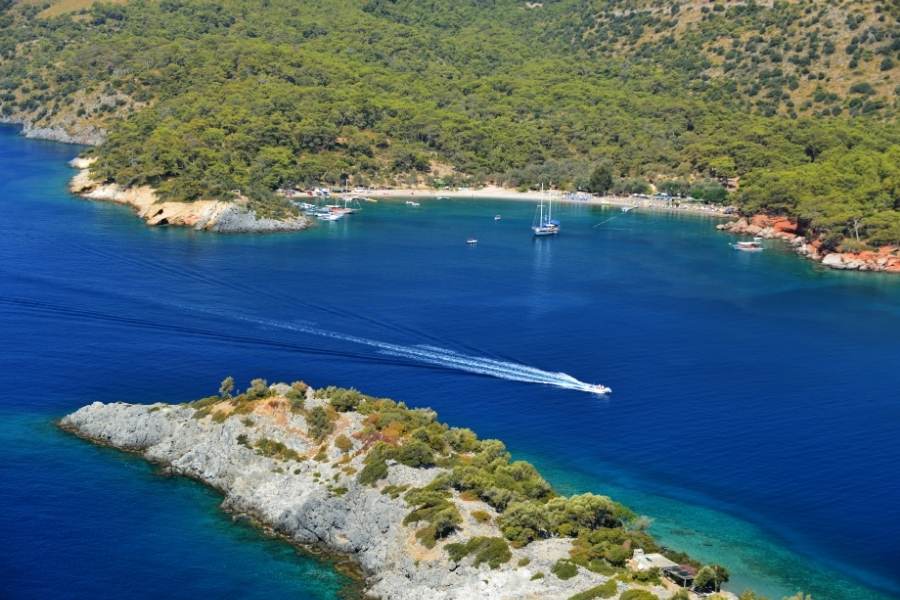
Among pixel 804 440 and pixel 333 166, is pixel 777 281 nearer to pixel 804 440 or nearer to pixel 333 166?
pixel 804 440

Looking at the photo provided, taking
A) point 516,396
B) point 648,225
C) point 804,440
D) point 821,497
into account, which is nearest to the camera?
point 821,497

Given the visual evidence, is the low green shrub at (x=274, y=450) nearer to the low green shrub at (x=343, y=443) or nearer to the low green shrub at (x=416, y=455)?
the low green shrub at (x=343, y=443)

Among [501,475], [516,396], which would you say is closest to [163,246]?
[516,396]

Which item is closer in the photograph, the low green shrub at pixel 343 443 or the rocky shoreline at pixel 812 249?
the low green shrub at pixel 343 443

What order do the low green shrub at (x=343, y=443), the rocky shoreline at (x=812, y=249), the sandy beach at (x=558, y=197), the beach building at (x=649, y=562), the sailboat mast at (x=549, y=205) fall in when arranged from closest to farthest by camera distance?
the beach building at (x=649, y=562)
the low green shrub at (x=343, y=443)
the rocky shoreline at (x=812, y=249)
the sailboat mast at (x=549, y=205)
the sandy beach at (x=558, y=197)

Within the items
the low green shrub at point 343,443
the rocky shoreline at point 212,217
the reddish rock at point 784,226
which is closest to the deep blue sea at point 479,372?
the rocky shoreline at point 212,217

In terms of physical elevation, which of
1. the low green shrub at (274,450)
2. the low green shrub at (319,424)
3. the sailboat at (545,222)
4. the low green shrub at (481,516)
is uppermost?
the sailboat at (545,222)
